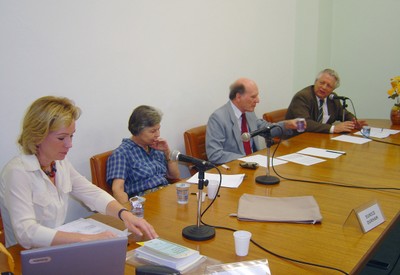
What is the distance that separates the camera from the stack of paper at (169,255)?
127 cm

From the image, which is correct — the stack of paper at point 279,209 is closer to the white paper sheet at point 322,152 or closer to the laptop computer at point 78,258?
the laptop computer at point 78,258

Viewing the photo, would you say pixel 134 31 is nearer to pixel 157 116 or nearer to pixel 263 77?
pixel 157 116

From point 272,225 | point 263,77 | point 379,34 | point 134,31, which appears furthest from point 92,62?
point 379,34

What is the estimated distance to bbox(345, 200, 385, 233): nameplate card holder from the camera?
1.57 m

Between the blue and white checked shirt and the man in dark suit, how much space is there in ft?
5.81

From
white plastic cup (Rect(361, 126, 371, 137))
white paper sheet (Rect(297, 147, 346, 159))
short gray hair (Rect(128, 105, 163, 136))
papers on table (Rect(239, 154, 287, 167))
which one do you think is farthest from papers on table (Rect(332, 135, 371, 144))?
short gray hair (Rect(128, 105, 163, 136))

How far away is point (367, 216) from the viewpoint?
Answer: 5.31ft

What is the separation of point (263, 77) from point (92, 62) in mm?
2443

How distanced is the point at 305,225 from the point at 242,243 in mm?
416

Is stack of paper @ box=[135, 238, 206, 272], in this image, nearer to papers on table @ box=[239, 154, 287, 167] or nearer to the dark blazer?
papers on table @ box=[239, 154, 287, 167]

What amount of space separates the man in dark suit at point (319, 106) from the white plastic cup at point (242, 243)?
2.51m

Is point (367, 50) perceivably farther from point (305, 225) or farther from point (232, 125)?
point (305, 225)

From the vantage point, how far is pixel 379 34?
512 centimetres

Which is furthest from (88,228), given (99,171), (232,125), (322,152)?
(322,152)
